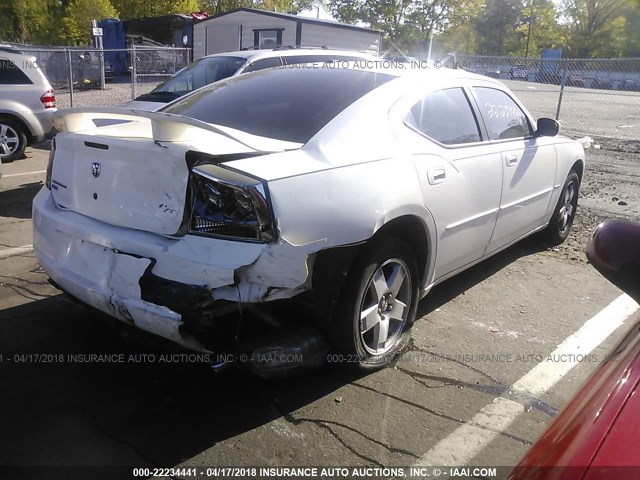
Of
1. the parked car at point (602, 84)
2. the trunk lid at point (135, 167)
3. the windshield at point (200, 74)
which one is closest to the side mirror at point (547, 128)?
the trunk lid at point (135, 167)

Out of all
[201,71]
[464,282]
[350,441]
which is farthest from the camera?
[201,71]

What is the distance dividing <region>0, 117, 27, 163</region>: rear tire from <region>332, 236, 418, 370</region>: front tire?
26.0 ft

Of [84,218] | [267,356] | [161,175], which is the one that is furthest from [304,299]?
[84,218]

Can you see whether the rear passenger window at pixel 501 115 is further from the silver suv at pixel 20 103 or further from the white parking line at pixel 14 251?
the silver suv at pixel 20 103

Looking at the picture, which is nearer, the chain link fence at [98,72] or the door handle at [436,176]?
the door handle at [436,176]

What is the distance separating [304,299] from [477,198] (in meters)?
1.72

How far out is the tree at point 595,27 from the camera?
192 ft

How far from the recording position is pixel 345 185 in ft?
9.44

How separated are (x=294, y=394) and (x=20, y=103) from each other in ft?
26.6

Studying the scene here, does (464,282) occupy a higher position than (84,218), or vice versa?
(84,218)

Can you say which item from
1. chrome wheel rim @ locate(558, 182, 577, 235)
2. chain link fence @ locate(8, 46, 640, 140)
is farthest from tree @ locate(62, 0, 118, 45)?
chrome wheel rim @ locate(558, 182, 577, 235)

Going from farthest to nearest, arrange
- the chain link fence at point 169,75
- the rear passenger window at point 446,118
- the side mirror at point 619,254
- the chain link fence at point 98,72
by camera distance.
→ 1. the chain link fence at point 98,72
2. the chain link fence at point 169,75
3. the rear passenger window at point 446,118
4. the side mirror at point 619,254

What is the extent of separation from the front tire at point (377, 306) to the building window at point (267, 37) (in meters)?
18.5

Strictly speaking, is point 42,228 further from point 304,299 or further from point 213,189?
point 304,299
